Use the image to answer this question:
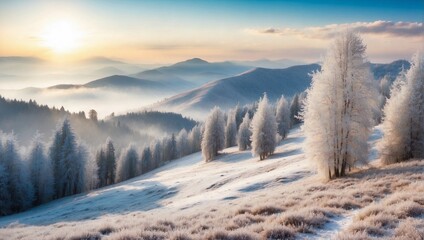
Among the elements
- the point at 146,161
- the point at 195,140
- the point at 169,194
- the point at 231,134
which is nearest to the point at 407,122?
the point at 169,194

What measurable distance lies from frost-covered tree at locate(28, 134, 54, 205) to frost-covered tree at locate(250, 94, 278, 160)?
43.0 metres

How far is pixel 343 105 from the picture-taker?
31.1m

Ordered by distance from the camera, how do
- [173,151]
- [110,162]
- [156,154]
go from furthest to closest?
[173,151] → [156,154] → [110,162]

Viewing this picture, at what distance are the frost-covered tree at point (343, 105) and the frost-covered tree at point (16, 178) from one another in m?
57.2

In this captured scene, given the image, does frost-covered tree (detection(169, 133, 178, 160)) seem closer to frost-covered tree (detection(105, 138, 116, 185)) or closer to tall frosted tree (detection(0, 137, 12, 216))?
frost-covered tree (detection(105, 138, 116, 185))

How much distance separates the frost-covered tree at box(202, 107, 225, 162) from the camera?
95500mm

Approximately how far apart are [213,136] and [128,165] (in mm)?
31565

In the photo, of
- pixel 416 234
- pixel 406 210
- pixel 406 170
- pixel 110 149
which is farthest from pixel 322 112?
pixel 110 149

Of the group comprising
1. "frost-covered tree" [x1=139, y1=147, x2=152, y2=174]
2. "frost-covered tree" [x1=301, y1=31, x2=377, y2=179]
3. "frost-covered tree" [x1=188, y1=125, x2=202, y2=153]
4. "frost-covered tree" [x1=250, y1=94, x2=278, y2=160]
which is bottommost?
"frost-covered tree" [x1=139, y1=147, x2=152, y2=174]

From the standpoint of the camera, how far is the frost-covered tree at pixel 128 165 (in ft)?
362

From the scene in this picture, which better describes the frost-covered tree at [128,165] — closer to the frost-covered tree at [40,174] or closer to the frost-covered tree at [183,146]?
the frost-covered tree at [183,146]

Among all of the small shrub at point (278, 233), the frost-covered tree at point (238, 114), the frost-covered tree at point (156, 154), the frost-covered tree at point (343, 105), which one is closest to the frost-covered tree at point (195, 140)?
the frost-covered tree at point (156, 154)

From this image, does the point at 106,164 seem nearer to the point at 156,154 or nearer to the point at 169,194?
the point at 156,154

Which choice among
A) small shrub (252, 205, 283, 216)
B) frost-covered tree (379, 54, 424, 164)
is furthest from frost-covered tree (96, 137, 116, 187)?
small shrub (252, 205, 283, 216)
